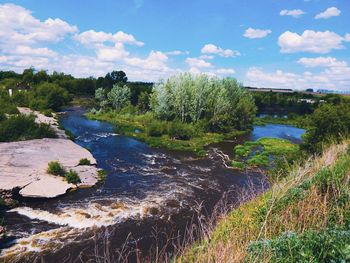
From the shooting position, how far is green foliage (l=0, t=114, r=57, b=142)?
31.7m

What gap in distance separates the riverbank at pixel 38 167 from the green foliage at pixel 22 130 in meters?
1.55

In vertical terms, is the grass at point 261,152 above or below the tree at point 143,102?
below

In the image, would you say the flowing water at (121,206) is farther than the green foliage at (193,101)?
No

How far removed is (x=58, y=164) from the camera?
2392cm

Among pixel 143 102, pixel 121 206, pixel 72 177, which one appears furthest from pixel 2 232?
pixel 143 102

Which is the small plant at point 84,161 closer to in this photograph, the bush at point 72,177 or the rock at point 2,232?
the bush at point 72,177

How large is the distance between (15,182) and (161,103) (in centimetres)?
3356

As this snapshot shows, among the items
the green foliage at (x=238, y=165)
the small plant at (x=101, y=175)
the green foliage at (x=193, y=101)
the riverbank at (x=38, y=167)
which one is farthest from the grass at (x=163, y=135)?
the small plant at (x=101, y=175)

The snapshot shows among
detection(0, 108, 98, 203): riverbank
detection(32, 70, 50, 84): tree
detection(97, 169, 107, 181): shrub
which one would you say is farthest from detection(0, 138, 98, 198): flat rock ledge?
detection(32, 70, 50, 84): tree

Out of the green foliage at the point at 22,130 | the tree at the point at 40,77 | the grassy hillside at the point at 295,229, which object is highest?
the tree at the point at 40,77

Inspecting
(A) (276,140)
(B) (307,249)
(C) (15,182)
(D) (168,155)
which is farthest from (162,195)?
(A) (276,140)

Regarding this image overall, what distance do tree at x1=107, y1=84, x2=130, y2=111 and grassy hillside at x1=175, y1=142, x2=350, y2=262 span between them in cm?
5851

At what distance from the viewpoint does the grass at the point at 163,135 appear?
131ft

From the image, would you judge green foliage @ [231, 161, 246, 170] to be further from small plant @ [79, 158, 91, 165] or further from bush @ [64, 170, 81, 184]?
bush @ [64, 170, 81, 184]
